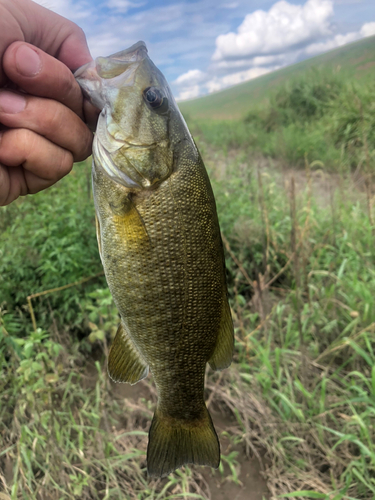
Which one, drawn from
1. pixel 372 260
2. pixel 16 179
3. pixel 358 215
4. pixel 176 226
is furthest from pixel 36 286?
pixel 358 215

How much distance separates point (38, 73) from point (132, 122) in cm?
33

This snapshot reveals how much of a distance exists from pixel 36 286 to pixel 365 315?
2646 millimetres

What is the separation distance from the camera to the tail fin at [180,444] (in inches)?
45.4

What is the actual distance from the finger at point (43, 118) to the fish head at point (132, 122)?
15cm

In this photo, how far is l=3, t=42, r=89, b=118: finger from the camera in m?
1.02

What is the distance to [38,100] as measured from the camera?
3.71ft

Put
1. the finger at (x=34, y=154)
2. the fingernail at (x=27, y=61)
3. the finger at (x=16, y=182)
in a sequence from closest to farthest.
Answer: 1. the fingernail at (x=27, y=61)
2. the finger at (x=34, y=154)
3. the finger at (x=16, y=182)

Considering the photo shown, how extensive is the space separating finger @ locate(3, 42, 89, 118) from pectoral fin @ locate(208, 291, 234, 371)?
892mm

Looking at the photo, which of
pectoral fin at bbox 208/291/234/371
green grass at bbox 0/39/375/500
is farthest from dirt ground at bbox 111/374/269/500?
pectoral fin at bbox 208/291/234/371

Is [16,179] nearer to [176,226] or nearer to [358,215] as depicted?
[176,226]

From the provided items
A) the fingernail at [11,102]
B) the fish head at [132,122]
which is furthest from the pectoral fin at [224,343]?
the fingernail at [11,102]

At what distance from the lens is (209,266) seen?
43.0 inches

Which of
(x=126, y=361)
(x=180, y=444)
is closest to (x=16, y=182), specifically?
(x=126, y=361)

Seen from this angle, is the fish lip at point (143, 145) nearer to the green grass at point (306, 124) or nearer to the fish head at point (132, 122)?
the fish head at point (132, 122)
